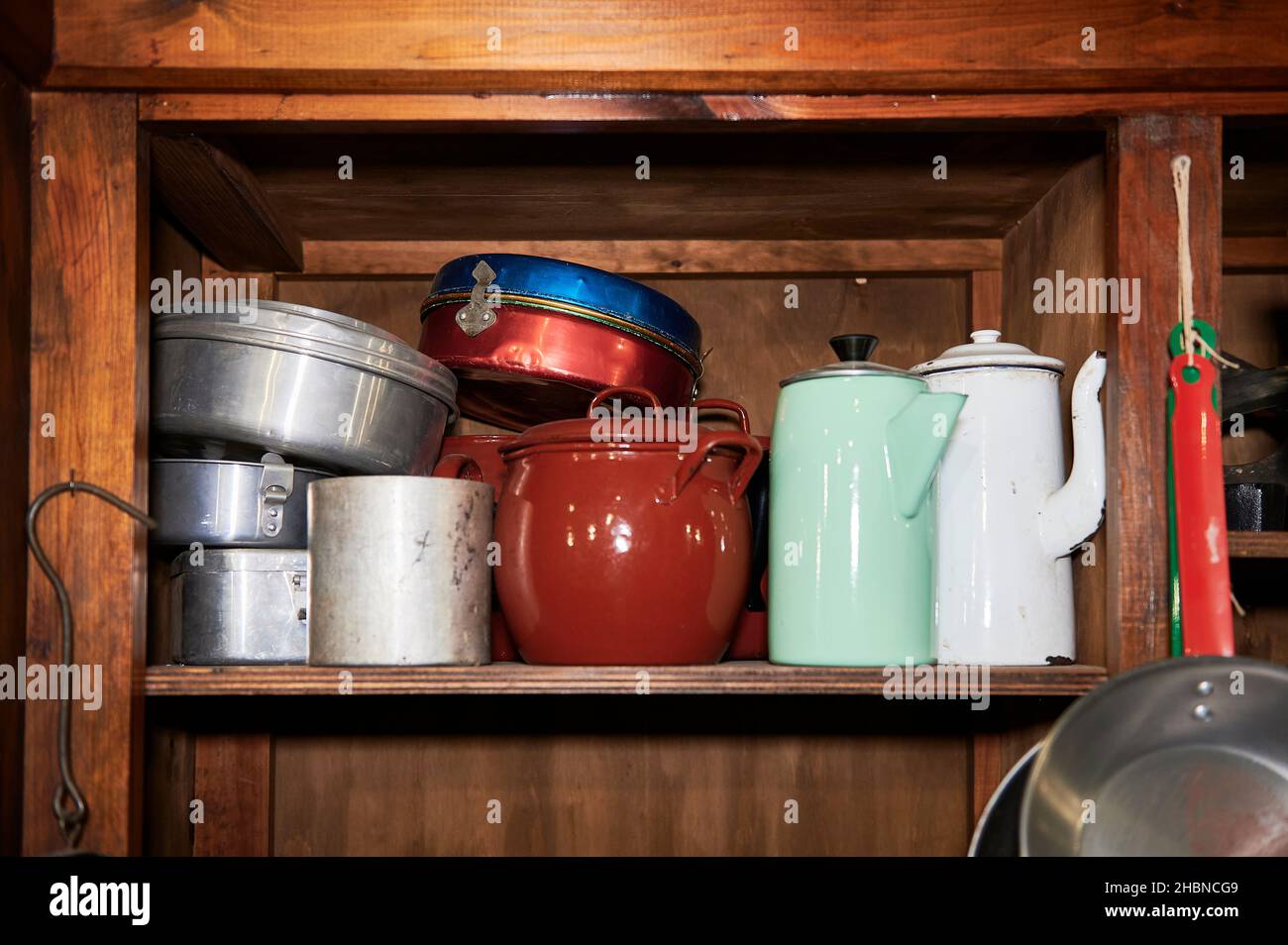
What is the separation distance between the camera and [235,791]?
1.30 m

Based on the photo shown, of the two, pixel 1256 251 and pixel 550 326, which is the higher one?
pixel 1256 251

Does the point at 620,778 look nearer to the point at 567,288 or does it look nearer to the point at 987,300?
the point at 567,288

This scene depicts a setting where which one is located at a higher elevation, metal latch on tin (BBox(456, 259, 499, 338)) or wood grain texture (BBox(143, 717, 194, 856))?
metal latch on tin (BBox(456, 259, 499, 338))

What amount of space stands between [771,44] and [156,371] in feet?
1.87

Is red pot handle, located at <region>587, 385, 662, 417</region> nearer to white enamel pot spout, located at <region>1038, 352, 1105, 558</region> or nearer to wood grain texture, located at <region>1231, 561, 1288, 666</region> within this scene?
white enamel pot spout, located at <region>1038, 352, 1105, 558</region>

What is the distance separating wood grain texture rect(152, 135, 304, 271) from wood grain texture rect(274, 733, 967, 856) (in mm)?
569

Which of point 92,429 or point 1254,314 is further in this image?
point 1254,314

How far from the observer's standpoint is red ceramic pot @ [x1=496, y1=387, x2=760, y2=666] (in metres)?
0.92

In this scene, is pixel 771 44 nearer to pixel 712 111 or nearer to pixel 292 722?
pixel 712 111

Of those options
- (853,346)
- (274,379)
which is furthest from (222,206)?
(853,346)

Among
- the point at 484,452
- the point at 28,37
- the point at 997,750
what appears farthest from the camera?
the point at 997,750

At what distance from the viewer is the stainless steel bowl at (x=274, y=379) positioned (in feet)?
3.06

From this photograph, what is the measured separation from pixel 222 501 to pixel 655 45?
523mm

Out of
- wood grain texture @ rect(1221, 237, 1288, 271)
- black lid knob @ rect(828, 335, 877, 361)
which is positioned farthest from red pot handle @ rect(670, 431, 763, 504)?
wood grain texture @ rect(1221, 237, 1288, 271)
